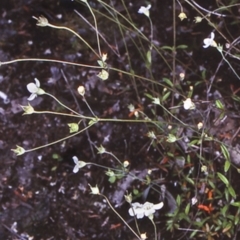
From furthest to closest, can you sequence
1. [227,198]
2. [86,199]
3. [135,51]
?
[135,51]
[86,199]
[227,198]

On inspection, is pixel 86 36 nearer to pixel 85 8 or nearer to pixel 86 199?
pixel 85 8

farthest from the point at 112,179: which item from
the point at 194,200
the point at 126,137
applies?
the point at 194,200

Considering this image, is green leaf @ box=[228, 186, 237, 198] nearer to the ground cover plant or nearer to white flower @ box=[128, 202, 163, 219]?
the ground cover plant

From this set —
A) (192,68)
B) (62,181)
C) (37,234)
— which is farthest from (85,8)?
(37,234)

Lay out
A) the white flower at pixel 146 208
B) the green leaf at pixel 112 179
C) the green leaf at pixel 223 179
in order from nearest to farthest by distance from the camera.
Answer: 1. the white flower at pixel 146 208
2. the green leaf at pixel 223 179
3. the green leaf at pixel 112 179

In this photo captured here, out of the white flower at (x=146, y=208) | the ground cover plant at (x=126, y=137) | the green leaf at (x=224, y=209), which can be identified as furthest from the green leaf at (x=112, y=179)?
the green leaf at (x=224, y=209)

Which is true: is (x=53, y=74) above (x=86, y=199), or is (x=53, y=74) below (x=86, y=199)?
above

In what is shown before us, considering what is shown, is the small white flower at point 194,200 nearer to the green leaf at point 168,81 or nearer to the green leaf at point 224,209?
the green leaf at point 224,209

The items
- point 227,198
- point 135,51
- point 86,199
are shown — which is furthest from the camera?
point 135,51
